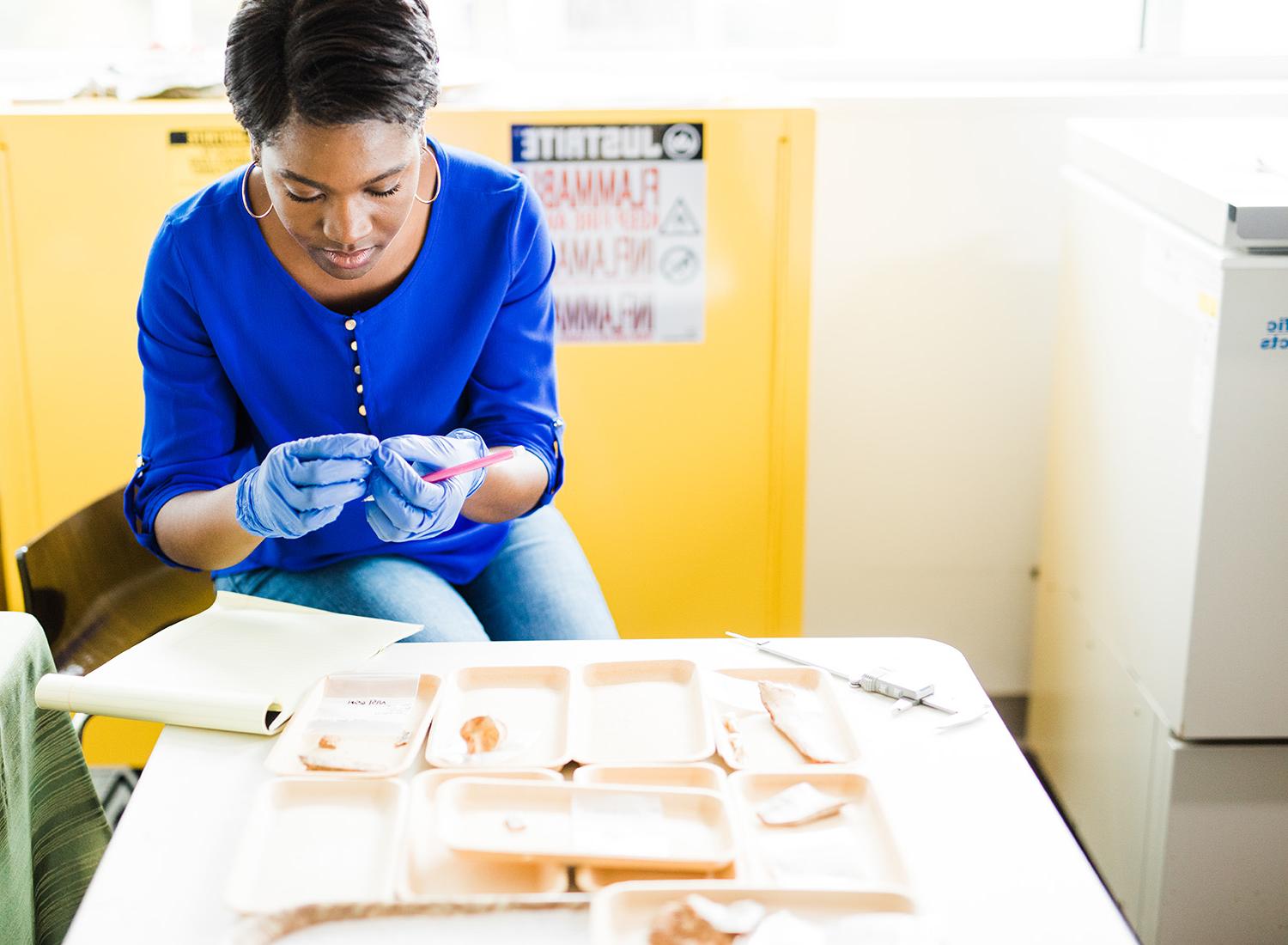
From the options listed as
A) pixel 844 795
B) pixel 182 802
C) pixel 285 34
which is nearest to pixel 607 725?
pixel 844 795

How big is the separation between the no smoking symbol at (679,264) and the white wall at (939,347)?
417 millimetres

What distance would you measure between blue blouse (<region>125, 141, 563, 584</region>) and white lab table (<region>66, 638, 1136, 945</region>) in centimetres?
38

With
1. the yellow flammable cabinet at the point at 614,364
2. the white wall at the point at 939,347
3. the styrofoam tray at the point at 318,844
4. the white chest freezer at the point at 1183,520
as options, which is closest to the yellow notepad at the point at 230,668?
the styrofoam tray at the point at 318,844

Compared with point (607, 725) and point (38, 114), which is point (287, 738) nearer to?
point (607, 725)

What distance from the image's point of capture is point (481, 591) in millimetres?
1666

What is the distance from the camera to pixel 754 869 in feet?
3.13

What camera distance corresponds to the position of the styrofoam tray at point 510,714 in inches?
43.1

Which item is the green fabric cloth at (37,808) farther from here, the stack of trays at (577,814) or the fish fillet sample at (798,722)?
the fish fillet sample at (798,722)

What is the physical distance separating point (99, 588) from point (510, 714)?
80 centimetres

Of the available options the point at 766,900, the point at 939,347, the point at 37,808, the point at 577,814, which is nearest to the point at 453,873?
the point at 577,814

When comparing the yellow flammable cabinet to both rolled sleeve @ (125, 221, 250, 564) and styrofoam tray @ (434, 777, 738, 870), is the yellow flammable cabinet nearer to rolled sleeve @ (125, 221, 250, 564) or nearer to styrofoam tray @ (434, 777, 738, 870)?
rolled sleeve @ (125, 221, 250, 564)

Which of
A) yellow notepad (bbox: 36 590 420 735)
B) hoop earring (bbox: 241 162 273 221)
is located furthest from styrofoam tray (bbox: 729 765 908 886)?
hoop earring (bbox: 241 162 273 221)

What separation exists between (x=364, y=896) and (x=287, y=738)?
0.78 ft

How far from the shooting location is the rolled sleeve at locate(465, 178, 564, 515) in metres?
1.58
